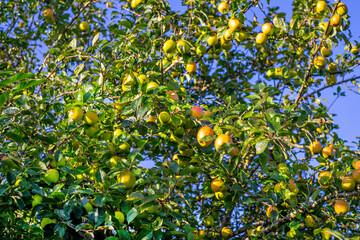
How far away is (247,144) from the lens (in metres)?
1.90

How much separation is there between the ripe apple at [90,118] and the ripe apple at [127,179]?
1.34ft

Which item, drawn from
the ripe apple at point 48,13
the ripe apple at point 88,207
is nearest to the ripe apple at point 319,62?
the ripe apple at point 88,207

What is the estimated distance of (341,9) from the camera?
2.82 m

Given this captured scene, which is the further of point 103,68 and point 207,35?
point 207,35

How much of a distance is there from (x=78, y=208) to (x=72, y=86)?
3.66 ft

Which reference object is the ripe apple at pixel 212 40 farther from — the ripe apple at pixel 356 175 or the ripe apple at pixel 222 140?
the ripe apple at pixel 356 175

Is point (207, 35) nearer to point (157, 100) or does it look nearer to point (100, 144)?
point (157, 100)

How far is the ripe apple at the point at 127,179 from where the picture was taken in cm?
183

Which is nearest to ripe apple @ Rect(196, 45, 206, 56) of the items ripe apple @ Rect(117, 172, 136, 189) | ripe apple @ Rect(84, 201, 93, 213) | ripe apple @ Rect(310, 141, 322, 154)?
ripe apple @ Rect(310, 141, 322, 154)

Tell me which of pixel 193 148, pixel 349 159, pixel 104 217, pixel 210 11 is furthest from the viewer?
pixel 210 11

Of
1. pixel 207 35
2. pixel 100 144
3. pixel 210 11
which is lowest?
pixel 100 144

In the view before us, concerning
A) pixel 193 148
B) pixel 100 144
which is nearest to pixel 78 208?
pixel 100 144

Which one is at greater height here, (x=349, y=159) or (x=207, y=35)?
(x=207, y=35)

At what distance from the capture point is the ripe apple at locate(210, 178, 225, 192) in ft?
7.49
